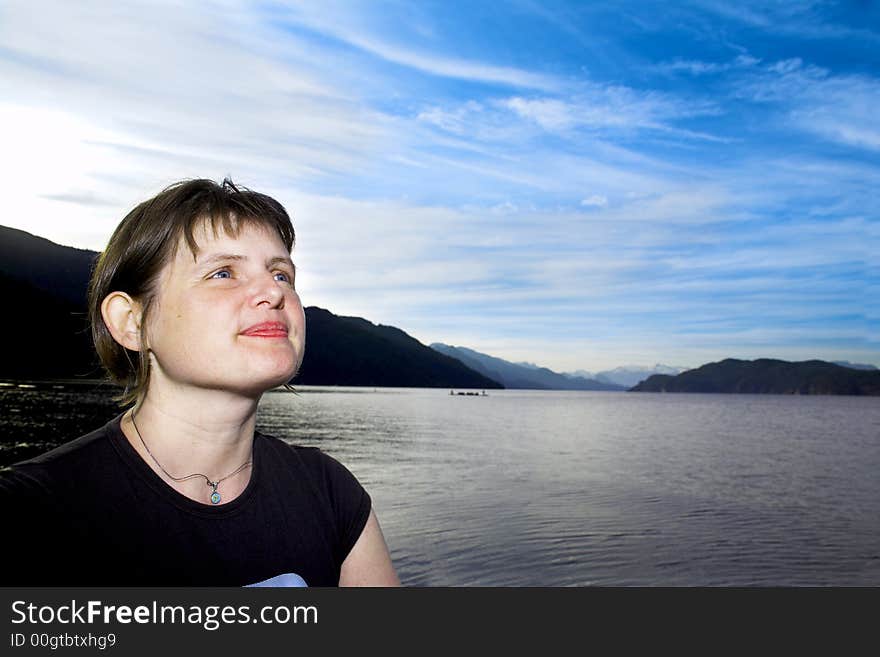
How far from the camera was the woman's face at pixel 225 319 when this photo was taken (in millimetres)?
2131

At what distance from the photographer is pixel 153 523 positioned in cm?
198

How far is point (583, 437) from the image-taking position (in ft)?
160

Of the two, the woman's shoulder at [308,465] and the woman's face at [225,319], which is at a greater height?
the woman's face at [225,319]

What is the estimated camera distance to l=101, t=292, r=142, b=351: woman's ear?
2359 millimetres

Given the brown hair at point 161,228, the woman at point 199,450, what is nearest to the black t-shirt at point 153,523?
the woman at point 199,450

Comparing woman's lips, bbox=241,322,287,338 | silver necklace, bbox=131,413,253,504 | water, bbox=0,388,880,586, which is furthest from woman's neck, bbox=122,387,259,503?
water, bbox=0,388,880,586

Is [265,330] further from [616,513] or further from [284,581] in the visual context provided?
[616,513]

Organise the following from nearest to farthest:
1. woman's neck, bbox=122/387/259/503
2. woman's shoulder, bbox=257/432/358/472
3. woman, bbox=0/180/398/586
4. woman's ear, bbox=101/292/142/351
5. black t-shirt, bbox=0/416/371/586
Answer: black t-shirt, bbox=0/416/371/586 < woman, bbox=0/180/398/586 < woman's neck, bbox=122/387/259/503 < woman's ear, bbox=101/292/142/351 < woman's shoulder, bbox=257/432/358/472

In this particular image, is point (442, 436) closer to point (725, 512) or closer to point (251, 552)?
point (725, 512)

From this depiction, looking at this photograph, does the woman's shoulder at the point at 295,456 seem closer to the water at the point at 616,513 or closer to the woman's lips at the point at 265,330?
the woman's lips at the point at 265,330

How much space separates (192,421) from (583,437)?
48.9 m

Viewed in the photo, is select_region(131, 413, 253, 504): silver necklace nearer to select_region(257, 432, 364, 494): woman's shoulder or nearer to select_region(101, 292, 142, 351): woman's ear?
select_region(257, 432, 364, 494): woman's shoulder
